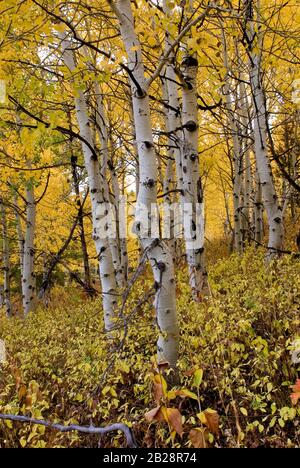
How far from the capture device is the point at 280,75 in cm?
885

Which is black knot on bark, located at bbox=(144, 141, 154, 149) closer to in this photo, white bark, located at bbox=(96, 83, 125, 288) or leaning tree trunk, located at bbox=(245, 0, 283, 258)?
white bark, located at bbox=(96, 83, 125, 288)

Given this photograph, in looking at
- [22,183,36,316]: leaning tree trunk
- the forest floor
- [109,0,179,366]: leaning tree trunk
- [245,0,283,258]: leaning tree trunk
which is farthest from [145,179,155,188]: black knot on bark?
[22,183,36,316]: leaning tree trunk

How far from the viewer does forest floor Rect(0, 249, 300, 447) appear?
2.34 metres

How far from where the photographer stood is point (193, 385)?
7.41 feet

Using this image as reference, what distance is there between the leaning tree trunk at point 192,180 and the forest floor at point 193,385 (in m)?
0.37

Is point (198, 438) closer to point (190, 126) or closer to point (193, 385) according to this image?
point (193, 385)

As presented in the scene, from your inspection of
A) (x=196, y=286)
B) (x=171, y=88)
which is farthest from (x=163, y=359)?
(x=171, y=88)

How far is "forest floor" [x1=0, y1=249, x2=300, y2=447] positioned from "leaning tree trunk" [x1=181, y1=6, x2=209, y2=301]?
0.37 meters

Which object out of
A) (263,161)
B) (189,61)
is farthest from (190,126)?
(263,161)

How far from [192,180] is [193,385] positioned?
99.6 inches

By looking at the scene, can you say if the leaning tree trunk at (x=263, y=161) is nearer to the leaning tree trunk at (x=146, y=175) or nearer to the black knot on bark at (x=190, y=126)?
the black knot on bark at (x=190, y=126)

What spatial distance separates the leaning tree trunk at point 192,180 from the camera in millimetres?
4031
